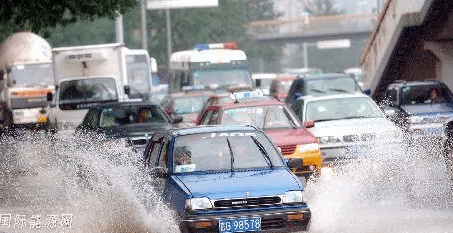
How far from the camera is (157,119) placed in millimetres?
24844

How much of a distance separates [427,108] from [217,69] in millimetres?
14096

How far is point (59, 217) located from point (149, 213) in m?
2.87

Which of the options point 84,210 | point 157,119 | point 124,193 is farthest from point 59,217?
point 157,119

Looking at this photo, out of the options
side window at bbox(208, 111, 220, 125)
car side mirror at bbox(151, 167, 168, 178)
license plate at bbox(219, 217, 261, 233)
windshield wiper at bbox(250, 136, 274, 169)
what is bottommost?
side window at bbox(208, 111, 220, 125)

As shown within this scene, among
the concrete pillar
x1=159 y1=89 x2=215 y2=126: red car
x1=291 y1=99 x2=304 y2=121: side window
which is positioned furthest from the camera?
the concrete pillar

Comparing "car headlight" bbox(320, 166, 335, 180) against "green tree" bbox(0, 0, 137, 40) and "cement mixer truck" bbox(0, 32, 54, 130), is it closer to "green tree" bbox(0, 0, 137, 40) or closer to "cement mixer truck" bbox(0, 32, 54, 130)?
"green tree" bbox(0, 0, 137, 40)

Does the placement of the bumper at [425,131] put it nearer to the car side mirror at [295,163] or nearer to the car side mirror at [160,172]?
the car side mirror at [295,163]

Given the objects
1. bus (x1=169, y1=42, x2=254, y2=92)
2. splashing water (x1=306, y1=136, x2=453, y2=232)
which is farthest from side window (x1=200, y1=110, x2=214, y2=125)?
bus (x1=169, y1=42, x2=254, y2=92)

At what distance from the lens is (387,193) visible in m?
A: 19.0

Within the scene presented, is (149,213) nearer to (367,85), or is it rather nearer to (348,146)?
(348,146)

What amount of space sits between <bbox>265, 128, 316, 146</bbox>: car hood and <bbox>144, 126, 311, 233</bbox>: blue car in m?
4.67

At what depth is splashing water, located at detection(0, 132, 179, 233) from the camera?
14.8 meters

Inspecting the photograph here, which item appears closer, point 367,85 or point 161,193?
point 161,193

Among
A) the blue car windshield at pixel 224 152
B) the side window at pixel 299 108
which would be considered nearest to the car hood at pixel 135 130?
the side window at pixel 299 108
